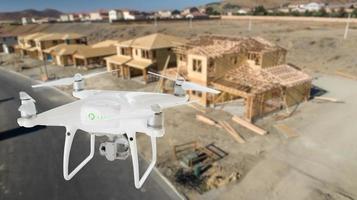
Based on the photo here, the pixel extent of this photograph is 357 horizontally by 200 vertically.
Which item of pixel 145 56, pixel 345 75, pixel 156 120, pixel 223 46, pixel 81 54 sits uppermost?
Answer: pixel 156 120

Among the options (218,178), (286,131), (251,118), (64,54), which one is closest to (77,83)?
(218,178)

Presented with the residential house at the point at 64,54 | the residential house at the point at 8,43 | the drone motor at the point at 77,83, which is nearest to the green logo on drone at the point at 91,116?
the drone motor at the point at 77,83

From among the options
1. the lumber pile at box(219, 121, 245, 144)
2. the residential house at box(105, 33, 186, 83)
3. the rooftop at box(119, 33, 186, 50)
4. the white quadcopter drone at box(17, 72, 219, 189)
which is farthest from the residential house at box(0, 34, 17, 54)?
the white quadcopter drone at box(17, 72, 219, 189)

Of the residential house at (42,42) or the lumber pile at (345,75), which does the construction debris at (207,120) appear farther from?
the residential house at (42,42)

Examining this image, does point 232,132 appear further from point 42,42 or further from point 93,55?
point 42,42

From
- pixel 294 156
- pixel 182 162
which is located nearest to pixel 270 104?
pixel 294 156
